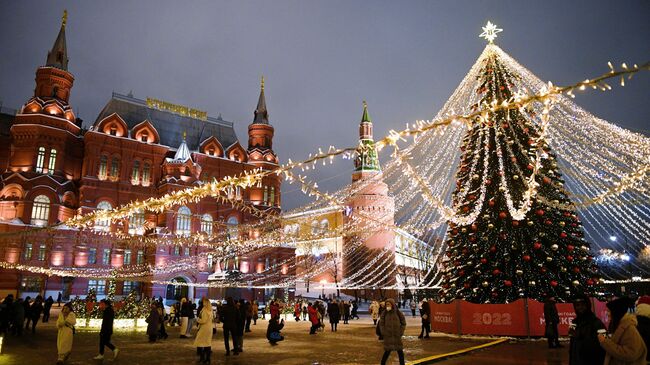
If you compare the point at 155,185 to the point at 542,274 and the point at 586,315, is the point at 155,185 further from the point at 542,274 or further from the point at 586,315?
the point at 586,315

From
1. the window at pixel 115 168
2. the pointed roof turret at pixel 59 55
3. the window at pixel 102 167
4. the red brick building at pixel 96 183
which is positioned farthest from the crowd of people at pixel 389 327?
the pointed roof turret at pixel 59 55

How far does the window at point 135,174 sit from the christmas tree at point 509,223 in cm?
3756

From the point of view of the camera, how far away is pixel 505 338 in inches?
561

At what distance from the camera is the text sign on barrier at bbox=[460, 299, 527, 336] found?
1411 cm

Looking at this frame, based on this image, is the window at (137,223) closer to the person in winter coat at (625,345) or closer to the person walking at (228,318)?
the person walking at (228,318)

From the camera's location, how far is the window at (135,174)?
4572 centimetres

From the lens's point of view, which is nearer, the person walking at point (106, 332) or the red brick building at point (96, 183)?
the person walking at point (106, 332)

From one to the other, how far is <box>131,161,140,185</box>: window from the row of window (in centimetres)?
692

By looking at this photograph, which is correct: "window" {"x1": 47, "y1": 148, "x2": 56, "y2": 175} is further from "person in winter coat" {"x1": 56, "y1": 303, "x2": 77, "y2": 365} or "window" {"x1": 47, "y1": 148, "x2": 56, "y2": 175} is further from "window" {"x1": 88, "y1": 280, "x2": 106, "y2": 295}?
"person in winter coat" {"x1": 56, "y1": 303, "x2": 77, "y2": 365}

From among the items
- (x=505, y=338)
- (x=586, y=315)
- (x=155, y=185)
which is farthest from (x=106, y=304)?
(x=155, y=185)

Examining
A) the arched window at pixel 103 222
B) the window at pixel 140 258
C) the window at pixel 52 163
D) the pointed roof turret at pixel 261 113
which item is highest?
the pointed roof turret at pixel 261 113

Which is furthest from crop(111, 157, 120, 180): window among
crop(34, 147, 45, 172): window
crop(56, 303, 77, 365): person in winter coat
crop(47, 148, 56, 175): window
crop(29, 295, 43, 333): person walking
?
crop(56, 303, 77, 365): person in winter coat

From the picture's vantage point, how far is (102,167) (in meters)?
44.3

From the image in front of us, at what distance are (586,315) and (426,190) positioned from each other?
317 inches
